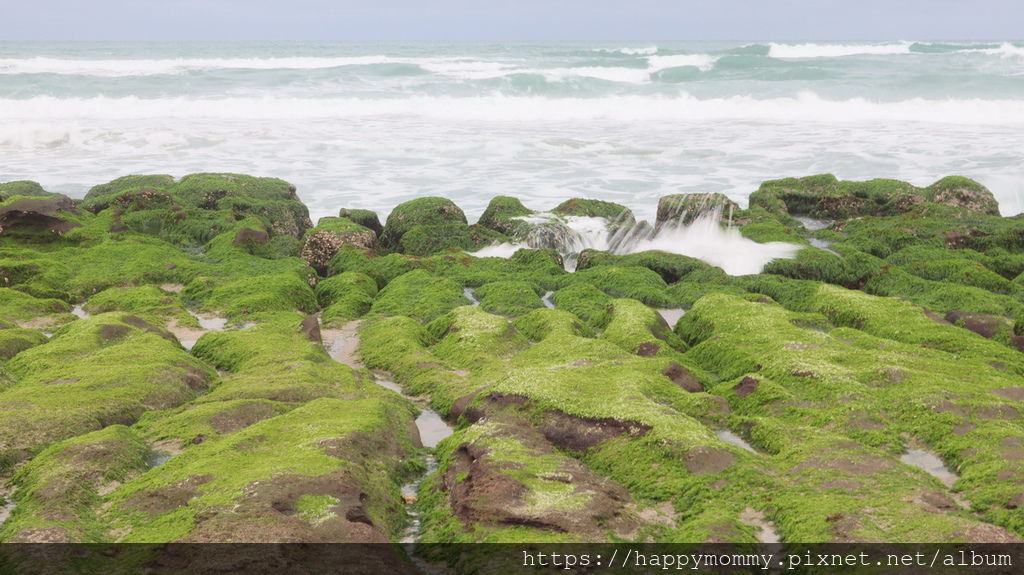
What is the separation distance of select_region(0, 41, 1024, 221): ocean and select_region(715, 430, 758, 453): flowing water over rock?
14.5 meters

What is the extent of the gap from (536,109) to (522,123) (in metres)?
7.11

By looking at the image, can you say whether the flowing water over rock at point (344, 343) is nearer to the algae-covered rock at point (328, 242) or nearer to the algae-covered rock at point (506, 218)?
the algae-covered rock at point (328, 242)

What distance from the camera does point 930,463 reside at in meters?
6.16

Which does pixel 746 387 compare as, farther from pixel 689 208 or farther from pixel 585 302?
pixel 689 208

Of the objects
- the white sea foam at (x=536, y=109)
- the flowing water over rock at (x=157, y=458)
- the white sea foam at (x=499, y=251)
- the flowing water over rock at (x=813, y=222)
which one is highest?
the white sea foam at (x=536, y=109)

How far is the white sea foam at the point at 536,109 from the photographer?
42469mm

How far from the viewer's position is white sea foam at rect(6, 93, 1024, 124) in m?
42.5

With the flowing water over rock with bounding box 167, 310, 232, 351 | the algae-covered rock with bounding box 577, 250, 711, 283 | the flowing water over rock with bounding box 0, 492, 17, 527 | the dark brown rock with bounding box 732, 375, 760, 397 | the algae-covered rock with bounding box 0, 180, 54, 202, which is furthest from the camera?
the algae-covered rock with bounding box 0, 180, 54, 202

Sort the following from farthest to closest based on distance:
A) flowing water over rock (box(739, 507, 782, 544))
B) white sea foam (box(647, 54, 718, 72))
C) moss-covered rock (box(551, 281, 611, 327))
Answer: white sea foam (box(647, 54, 718, 72)), moss-covered rock (box(551, 281, 611, 327)), flowing water over rock (box(739, 507, 782, 544))

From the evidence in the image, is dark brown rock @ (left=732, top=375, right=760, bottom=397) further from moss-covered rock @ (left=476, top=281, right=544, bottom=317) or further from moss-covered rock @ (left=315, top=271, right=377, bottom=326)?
moss-covered rock @ (left=315, top=271, right=377, bottom=326)

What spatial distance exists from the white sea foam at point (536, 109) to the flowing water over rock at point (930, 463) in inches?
1462

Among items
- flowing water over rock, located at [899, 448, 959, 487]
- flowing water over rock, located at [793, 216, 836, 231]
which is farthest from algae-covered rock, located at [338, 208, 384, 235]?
flowing water over rock, located at [899, 448, 959, 487]

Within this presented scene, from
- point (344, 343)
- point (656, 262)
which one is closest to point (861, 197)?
point (656, 262)

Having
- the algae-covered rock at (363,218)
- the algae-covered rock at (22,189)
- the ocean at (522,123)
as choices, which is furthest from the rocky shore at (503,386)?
the ocean at (522,123)
